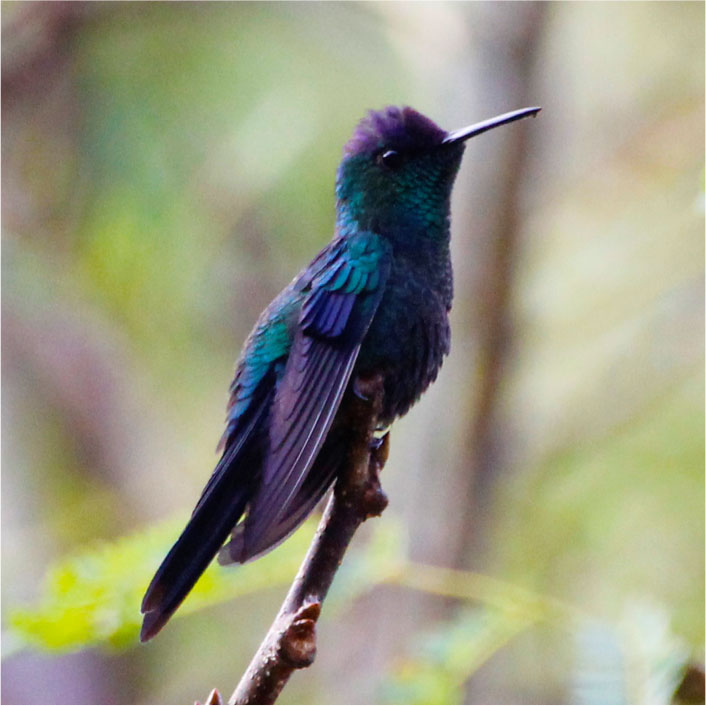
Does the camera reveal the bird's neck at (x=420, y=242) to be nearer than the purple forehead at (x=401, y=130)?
Yes

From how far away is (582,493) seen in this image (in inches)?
241

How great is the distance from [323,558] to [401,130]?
1.78 meters

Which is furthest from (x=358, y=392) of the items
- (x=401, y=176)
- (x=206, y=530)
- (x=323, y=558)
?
(x=401, y=176)

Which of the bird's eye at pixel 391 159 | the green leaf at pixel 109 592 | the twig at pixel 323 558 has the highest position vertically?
the bird's eye at pixel 391 159

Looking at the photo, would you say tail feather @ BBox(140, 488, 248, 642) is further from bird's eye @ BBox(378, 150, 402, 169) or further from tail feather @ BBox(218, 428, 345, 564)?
bird's eye @ BBox(378, 150, 402, 169)

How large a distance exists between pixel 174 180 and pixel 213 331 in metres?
1.17

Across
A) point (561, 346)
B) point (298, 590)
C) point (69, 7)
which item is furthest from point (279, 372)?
point (69, 7)

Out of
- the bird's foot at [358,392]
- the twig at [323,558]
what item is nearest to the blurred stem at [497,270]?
the bird's foot at [358,392]

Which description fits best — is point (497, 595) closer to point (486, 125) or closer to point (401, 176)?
point (401, 176)

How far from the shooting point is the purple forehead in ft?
11.4

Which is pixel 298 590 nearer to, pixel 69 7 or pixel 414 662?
pixel 414 662

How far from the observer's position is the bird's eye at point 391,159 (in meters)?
3.49

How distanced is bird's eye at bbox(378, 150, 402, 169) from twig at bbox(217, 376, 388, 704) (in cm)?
95

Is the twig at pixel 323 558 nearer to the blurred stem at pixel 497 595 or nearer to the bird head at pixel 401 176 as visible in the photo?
the bird head at pixel 401 176
